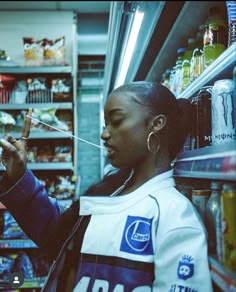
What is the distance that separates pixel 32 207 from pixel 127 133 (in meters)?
0.48

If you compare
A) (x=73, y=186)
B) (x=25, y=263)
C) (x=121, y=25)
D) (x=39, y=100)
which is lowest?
(x=25, y=263)

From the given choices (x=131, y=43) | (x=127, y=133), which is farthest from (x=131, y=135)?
(x=131, y=43)

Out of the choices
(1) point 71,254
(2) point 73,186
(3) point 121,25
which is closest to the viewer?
(1) point 71,254

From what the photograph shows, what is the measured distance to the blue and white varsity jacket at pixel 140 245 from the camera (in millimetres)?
1176

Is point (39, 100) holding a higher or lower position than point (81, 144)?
higher

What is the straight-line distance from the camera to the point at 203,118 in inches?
63.5

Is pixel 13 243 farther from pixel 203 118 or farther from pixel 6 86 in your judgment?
pixel 203 118

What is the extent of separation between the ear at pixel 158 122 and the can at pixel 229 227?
407mm

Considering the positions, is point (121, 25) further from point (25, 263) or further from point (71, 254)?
point (25, 263)

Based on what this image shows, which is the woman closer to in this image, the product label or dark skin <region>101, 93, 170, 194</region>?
dark skin <region>101, 93, 170, 194</region>

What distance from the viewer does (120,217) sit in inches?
52.1

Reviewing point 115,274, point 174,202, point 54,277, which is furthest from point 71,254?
point 174,202

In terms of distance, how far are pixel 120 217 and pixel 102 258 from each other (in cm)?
14

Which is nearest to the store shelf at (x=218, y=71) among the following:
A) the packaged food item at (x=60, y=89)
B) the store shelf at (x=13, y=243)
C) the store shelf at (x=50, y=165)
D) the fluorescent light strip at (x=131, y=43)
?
the fluorescent light strip at (x=131, y=43)
